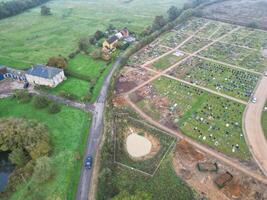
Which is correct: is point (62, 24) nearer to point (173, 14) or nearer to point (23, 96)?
point (173, 14)

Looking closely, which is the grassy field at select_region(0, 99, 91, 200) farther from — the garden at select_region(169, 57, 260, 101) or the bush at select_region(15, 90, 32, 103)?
the garden at select_region(169, 57, 260, 101)

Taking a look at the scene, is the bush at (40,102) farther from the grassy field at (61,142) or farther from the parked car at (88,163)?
the parked car at (88,163)

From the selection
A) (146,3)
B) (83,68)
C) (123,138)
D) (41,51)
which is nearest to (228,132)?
(123,138)

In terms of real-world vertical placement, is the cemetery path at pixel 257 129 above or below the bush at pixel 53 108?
below

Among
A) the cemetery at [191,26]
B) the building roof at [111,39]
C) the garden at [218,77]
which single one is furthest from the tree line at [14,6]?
the garden at [218,77]

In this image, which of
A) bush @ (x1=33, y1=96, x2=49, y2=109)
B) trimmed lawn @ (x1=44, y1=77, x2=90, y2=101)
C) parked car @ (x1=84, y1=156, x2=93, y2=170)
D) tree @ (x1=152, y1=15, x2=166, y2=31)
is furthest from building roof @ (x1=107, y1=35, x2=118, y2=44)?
parked car @ (x1=84, y1=156, x2=93, y2=170)

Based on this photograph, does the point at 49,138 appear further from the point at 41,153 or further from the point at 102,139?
the point at 102,139

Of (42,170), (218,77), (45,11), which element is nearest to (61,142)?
(42,170)
